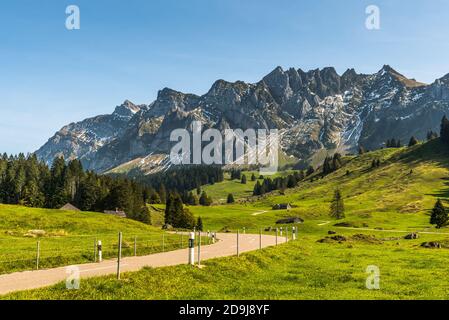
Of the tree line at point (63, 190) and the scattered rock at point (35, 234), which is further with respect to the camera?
the tree line at point (63, 190)

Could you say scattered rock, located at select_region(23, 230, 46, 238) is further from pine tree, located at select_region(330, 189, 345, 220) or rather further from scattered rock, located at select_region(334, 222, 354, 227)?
pine tree, located at select_region(330, 189, 345, 220)

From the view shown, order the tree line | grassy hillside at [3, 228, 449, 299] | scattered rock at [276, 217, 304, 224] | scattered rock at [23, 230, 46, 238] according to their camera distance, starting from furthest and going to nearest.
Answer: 1. the tree line
2. scattered rock at [276, 217, 304, 224]
3. scattered rock at [23, 230, 46, 238]
4. grassy hillside at [3, 228, 449, 299]

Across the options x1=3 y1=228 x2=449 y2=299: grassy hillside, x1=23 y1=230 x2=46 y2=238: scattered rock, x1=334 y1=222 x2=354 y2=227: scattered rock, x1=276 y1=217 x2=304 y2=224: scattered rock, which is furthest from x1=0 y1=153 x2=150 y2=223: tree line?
x1=3 y1=228 x2=449 y2=299: grassy hillside

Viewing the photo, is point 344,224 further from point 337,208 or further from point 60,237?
point 60,237

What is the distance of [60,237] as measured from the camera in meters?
53.7

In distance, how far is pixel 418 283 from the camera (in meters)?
24.1

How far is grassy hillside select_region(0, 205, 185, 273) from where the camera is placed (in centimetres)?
3231

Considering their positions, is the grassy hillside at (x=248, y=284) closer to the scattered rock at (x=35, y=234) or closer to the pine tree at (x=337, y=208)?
the scattered rock at (x=35, y=234)

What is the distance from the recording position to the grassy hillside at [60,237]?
3231 centimetres

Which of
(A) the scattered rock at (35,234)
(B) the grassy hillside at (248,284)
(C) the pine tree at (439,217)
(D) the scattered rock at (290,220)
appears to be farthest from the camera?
(D) the scattered rock at (290,220)

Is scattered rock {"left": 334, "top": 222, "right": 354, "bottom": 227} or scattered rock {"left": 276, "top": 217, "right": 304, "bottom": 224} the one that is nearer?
scattered rock {"left": 334, "top": 222, "right": 354, "bottom": 227}

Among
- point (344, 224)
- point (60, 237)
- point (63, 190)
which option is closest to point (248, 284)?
point (60, 237)

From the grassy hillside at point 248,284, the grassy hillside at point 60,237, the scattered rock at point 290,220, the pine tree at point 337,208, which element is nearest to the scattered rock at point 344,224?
the scattered rock at point 290,220

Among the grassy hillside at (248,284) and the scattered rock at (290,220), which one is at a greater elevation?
the grassy hillside at (248,284)
